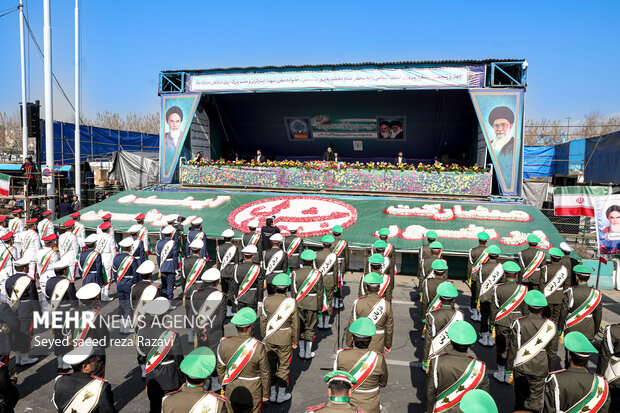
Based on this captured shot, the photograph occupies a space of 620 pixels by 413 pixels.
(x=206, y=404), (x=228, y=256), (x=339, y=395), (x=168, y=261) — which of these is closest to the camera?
(x=339, y=395)

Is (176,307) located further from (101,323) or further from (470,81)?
(470,81)

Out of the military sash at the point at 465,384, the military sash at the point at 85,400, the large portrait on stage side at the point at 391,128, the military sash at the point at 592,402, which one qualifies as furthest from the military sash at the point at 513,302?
the large portrait on stage side at the point at 391,128

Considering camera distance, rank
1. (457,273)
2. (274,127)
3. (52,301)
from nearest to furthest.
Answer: (52,301)
(457,273)
(274,127)

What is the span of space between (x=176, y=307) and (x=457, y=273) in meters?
8.22

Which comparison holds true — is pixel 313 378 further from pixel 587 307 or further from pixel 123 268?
pixel 123 268

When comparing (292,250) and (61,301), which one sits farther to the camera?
(292,250)

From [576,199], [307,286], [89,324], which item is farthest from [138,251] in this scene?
[576,199]

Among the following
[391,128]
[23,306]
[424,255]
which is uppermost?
[391,128]

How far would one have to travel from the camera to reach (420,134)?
22.4 m

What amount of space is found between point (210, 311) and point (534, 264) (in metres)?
6.92

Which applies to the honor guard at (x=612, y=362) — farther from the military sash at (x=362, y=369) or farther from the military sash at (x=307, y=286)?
the military sash at (x=307, y=286)

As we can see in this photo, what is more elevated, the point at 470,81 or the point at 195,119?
the point at 470,81

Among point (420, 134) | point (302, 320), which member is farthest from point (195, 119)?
point (302, 320)

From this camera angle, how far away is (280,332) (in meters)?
6.00
